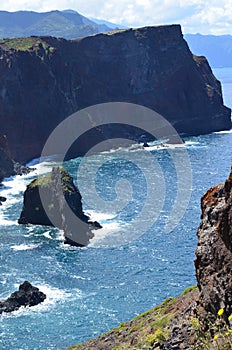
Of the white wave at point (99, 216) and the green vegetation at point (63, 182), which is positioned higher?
the green vegetation at point (63, 182)

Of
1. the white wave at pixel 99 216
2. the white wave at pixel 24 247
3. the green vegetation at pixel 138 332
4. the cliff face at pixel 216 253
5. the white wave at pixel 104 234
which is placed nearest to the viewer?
the cliff face at pixel 216 253

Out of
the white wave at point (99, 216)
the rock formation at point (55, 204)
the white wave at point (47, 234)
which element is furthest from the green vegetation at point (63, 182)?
the white wave at point (47, 234)

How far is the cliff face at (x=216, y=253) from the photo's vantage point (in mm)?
23062

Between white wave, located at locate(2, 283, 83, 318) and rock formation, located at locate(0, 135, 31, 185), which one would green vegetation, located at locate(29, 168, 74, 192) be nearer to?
white wave, located at locate(2, 283, 83, 318)

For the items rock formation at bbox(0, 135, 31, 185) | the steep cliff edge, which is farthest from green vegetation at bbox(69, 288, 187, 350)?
rock formation at bbox(0, 135, 31, 185)

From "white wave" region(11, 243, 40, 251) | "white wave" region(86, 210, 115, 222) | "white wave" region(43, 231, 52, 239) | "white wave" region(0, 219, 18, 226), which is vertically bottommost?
"white wave" region(11, 243, 40, 251)

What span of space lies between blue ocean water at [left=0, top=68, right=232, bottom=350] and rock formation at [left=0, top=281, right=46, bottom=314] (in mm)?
988

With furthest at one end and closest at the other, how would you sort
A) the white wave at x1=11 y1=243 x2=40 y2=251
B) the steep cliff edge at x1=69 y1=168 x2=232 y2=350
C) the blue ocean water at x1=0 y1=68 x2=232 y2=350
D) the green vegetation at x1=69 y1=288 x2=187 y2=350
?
the white wave at x1=11 y1=243 x2=40 y2=251 → the blue ocean water at x1=0 y1=68 x2=232 y2=350 → the green vegetation at x1=69 y1=288 x2=187 y2=350 → the steep cliff edge at x1=69 y1=168 x2=232 y2=350

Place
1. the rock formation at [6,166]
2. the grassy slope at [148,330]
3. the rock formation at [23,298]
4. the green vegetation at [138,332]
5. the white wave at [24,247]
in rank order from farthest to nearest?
1. the rock formation at [6,166]
2. the white wave at [24,247]
3. the rock formation at [23,298]
4. the green vegetation at [138,332]
5. the grassy slope at [148,330]

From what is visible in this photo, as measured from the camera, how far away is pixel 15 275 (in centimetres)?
8300

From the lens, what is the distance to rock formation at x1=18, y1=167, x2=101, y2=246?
10375 centimetres

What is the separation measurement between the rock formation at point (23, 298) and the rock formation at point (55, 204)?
27.5 metres

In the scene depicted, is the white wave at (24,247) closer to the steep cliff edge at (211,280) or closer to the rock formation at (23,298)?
the rock formation at (23,298)

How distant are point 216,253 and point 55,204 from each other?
8596 centimetres
